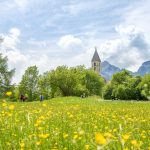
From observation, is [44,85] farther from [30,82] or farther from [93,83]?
[93,83]

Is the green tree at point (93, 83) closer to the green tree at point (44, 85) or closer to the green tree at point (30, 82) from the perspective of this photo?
the green tree at point (30, 82)

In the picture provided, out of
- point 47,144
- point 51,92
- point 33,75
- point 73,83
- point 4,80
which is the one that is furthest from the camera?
point 33,75

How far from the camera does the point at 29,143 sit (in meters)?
5.89

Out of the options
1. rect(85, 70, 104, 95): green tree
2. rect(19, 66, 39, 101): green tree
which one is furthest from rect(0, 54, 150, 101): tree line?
rect(85, 70, 104, 95): green tree

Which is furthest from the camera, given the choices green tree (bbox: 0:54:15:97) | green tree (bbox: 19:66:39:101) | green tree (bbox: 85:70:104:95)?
green tree (bbox: 85:70:104:95)

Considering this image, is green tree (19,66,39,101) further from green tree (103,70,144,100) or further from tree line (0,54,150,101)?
green tree (103,70,144,100)

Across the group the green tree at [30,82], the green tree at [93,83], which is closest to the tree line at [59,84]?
the green tree at [30,82]

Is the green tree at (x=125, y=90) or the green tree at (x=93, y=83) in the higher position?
the green tree at (x=93, y=83)

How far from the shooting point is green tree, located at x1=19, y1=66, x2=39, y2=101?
4154 inches

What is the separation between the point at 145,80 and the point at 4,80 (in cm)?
4041

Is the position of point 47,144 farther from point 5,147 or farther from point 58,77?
point 58,77

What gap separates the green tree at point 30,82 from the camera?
346 feet

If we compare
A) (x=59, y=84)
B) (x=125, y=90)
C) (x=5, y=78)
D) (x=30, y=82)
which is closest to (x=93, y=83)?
(x=30, y=82)

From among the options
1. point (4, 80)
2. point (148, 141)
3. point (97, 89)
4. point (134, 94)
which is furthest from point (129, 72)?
point (148, 141)
